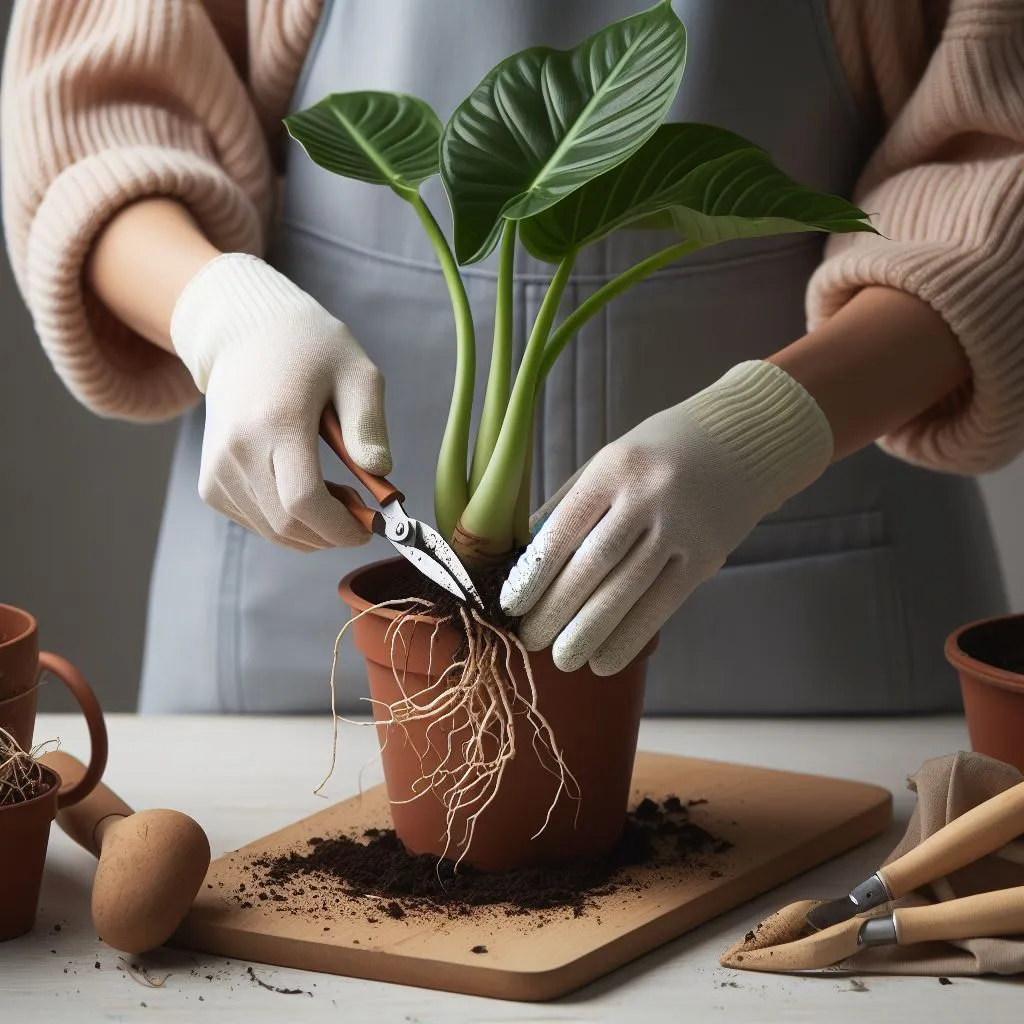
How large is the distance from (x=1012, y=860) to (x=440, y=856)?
0.29m

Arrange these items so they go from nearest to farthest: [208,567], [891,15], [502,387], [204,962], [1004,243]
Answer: [204,962] → [502,387] → [1004,243] → [891,15] → [208,567]

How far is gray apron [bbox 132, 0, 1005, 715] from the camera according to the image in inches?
42.7

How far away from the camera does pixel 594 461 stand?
2.41 ft

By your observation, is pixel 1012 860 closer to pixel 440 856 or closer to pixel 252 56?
pixel 440 856

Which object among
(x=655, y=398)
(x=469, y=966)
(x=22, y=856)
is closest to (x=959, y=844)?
(x=469, y=966)

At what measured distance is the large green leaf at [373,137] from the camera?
2.61ft

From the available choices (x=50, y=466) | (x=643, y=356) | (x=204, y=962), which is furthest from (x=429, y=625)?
(x=50, y=466)

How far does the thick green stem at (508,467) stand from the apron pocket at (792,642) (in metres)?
0.44

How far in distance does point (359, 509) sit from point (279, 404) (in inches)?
3.0

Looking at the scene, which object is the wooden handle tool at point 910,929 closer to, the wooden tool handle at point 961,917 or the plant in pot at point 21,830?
the wooden tool handle at point 961,917

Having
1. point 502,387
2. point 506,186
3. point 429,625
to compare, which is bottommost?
point 429,625

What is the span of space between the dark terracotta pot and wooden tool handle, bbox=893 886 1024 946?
1.30ft

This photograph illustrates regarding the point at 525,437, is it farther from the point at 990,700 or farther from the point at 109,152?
the point at 109,152

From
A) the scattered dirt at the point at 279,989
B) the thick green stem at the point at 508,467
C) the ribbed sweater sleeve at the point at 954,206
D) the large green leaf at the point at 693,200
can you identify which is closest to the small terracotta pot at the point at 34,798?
the scattered dirt at the point at 279,989
